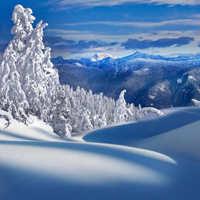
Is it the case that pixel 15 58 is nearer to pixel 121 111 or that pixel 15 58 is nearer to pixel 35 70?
pixel 35 70

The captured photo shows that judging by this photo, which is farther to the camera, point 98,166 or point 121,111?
point 121,111

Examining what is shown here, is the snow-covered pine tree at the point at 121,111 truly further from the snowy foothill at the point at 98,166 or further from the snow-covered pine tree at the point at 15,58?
the snowy foothill at the point at 98,166

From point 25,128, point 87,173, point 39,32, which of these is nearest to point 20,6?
point 39,32

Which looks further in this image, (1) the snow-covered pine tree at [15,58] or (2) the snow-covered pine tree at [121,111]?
(2) the snow-covered pine tree at [121,111]

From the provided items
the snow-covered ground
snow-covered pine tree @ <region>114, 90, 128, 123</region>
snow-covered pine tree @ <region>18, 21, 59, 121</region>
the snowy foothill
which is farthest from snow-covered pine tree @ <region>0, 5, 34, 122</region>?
snow-covered pine tree @ <region>114, 90, 128, 123</region>

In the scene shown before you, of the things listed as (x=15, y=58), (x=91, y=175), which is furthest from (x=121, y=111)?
(x=91, y=175)

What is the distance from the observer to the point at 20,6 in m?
16.7

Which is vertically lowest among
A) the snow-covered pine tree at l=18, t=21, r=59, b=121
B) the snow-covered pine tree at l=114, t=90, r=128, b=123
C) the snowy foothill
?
the snow-covered pine tree at l=114, t=90, r=128, b=123

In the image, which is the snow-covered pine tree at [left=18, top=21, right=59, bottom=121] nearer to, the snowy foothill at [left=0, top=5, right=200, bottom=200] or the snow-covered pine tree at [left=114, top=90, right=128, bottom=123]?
the snowy foothill at [left=0, top=5, right=200, bottom=200]

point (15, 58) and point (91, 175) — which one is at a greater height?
point (15, 58)

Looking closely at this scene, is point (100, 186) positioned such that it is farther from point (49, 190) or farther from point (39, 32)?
point (39, 32)

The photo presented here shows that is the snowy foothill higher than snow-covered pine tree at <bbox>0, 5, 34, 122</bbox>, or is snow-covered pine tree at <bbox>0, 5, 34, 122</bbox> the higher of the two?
snow-covered pine tree at <bbox>0, 5, 34, 122</bbox>

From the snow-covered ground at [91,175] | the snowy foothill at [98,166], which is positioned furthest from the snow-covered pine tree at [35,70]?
the snow-covered ground at [91,175]

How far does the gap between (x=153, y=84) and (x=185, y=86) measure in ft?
97.2
